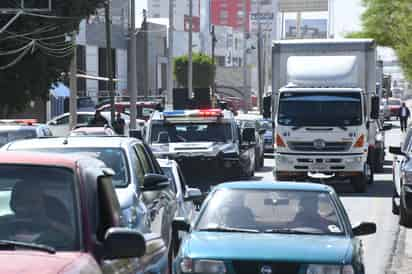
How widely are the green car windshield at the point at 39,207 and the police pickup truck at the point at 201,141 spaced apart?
62.8ft

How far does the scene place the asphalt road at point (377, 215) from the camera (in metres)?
15.8

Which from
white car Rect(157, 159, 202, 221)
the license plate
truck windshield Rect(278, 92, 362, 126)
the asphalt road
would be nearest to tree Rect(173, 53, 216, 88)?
the asphalt road

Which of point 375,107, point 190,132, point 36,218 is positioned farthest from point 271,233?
point 375,107

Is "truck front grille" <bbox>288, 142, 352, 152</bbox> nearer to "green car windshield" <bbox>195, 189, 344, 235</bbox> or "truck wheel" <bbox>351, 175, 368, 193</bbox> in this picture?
"truck wheel" <bbox>351, 175, 368, 193</bbox>

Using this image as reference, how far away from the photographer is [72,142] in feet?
41.8

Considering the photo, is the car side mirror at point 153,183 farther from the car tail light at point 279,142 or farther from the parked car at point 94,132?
the car tail light at point 279,142

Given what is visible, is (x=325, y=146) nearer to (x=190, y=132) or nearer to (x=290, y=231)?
(x=190, y=132)

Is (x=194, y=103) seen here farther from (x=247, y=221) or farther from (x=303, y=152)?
(x=247, y=221)

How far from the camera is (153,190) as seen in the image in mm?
11867

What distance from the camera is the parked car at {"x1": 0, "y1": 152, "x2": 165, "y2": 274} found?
631 cm

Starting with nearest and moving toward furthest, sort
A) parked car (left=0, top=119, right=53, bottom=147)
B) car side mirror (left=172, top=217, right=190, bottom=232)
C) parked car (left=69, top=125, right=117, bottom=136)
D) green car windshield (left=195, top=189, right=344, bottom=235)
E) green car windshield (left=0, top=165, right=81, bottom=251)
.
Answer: green car windshield (left=0, top=165, right=81, bottom=251) → green car windshield (left=195, top=189, right=344, bottom=235) → car side mirror (left=172, top=217, right=190, bottom=232) → parked car (left=0, top=119, right=53, bottom=147) → parked car (left=69, top=125, right=117, bottom=136)

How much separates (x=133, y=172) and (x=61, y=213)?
566 centimetres

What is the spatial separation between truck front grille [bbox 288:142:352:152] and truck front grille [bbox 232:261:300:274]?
16.9 metres

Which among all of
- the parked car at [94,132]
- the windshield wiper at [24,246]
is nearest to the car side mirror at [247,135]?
the parked car at [94,132]
